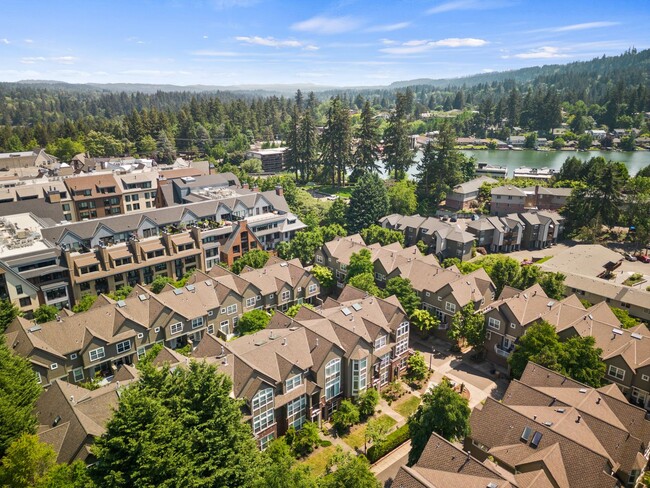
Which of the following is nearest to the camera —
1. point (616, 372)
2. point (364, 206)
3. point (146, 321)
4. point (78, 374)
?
point (616, 372)

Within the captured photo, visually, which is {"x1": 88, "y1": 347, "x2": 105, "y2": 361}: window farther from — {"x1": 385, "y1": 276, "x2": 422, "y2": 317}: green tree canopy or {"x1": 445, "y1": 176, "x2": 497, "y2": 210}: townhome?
{"x1": 445, "y1": 176, "x2": 497, "y2": 210}: townhome

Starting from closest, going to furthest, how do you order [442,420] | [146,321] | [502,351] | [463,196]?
[442,420]
[146,321]
[502,351]
[463,196]


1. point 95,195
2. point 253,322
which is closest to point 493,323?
point 253,322

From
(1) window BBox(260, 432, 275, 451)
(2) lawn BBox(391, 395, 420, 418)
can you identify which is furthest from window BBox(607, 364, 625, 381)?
(1) window BBox(260, 432, 275, 451)

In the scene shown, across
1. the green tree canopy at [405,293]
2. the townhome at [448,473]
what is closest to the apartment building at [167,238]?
the green tree canopy at [405,293]

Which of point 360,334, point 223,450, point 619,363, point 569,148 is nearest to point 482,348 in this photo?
point 619,363

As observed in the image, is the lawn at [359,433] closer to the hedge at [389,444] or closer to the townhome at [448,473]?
the hedge at [389,444]

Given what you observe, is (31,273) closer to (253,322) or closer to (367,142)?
(253,322)

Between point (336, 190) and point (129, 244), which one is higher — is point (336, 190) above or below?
below

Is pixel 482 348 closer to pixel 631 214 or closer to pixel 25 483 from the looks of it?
pixel 25 483
